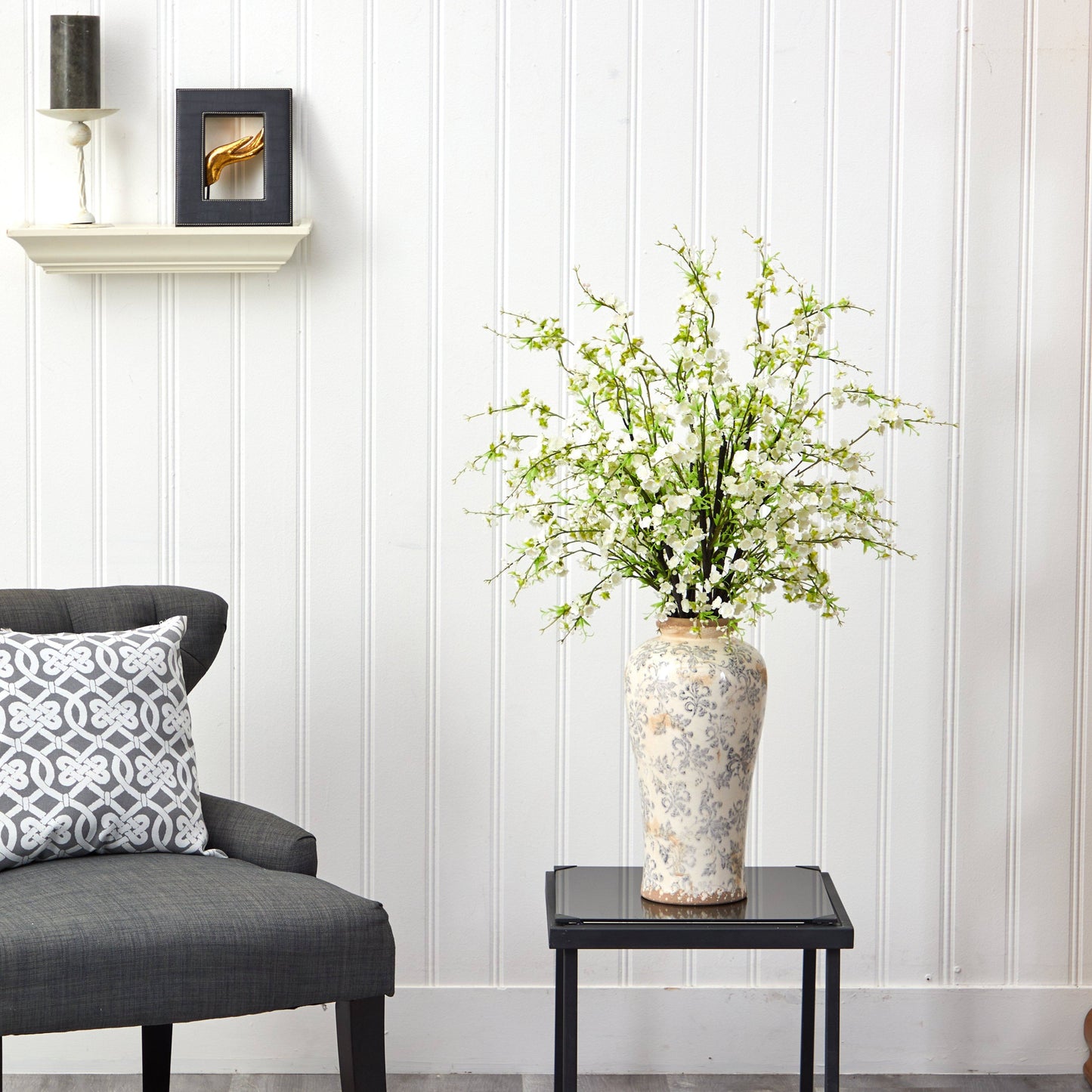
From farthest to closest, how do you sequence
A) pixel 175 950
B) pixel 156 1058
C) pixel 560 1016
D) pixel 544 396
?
pixel 544 396
pixel 156 1058
pixel 560 1016
pixel 175 950

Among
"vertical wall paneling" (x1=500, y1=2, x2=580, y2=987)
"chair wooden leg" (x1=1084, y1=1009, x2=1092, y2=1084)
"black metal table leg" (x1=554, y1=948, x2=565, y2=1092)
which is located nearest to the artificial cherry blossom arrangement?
"black metal table leg" (x1=554, y1=948, x2=565, y2=1092)

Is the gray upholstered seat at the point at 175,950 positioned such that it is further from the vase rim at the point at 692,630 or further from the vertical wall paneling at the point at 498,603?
the vertical wall paneling at the point at 498,603

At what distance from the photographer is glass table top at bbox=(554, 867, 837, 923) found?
1.63m

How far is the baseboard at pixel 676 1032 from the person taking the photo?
2324mm

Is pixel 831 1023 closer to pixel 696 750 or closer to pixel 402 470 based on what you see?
pixel 696 750

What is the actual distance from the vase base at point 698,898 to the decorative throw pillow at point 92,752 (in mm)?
661

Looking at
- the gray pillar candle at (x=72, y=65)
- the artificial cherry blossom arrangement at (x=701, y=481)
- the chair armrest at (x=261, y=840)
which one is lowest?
the chair armrest at (x=261, y=840)

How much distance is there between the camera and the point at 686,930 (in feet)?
5.24

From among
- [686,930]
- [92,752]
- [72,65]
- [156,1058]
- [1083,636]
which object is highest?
[72,65]

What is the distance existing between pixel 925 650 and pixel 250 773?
1.28m

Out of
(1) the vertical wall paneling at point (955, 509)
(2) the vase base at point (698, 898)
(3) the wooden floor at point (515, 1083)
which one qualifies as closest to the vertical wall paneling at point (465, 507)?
Result: (3) the wooden floor at point (515, 1083)

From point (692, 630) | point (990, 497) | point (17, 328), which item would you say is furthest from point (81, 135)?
point (990, 497)

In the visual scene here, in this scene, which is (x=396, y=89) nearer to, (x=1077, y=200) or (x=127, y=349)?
(x=127, y=349)

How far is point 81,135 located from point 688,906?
168 centimetres
